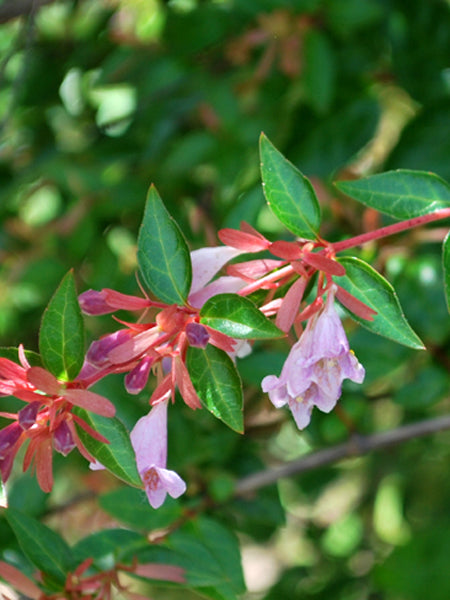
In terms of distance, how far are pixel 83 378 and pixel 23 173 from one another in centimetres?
99

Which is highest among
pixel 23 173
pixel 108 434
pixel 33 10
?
pixel 33 10

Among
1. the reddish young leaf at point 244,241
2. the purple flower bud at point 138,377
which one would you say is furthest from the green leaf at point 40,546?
the reddish young leaf at point 244,241

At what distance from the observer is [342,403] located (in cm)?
133

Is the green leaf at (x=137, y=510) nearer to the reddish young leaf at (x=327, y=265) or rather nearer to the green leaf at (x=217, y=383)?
the green leaf at (x=217, y=383)

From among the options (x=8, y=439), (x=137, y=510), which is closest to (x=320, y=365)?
(x=8, y=439)

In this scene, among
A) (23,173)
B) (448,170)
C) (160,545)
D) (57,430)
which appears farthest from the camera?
(23,173)

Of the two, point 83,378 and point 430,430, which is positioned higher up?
point 83,378

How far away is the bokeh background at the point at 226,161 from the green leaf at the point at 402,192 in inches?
17.0

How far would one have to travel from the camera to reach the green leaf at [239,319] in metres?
0.66

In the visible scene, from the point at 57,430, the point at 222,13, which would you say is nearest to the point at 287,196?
the point at 57,430

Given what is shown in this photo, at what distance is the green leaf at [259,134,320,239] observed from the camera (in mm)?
737

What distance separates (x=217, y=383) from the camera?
71 centimetres

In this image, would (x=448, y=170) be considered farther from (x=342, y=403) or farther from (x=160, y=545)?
(x=160, y=545)

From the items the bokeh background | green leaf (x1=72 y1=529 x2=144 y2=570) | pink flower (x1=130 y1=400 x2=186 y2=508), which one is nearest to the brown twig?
the bokeh background
